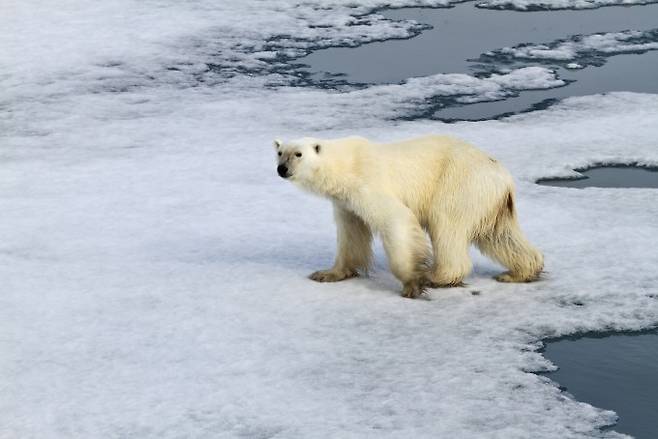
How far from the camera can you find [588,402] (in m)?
5.00

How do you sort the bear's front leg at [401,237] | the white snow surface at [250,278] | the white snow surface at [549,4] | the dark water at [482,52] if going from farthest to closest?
the white snow surface at [549,4], the dark water at [482,52], the bear's front leg at [401,237], the white snow surface at [250,278]

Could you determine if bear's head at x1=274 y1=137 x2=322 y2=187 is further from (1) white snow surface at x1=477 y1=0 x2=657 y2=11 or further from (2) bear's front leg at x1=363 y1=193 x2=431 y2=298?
(1) white snow surface at x1=477 y1=0 x2=657 y2=11

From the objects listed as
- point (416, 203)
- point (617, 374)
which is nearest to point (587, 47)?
point (416, 203)

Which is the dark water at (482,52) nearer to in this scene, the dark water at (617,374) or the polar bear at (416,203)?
the polar bear at (416,203)

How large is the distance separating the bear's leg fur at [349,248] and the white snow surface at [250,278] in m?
0.09

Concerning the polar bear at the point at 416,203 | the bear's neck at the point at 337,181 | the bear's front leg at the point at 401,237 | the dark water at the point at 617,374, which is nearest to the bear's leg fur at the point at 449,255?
the polar bear at the point at 416,203

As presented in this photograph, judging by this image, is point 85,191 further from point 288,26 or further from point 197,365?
point 288,26

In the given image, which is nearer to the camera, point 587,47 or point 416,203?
point 416,203

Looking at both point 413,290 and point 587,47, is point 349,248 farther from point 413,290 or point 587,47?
point 587,47

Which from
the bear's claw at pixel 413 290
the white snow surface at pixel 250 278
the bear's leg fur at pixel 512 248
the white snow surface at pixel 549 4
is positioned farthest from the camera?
the white snow surface at pixel 549 4

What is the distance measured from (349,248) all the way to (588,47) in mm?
8020

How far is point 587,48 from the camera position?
1336 cm

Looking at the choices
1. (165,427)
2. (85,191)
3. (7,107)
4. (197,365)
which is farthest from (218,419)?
(7,107)

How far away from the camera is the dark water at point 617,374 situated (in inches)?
191
